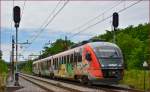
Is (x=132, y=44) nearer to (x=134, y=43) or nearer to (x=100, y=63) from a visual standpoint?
(x=134, y=43)

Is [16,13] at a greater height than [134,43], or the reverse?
[134,43]

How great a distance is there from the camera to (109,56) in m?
31.0

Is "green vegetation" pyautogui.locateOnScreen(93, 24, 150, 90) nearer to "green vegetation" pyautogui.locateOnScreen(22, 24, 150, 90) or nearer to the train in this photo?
"green vegetation" pyautogui.locateOnScreen(22, 24, 150, 90)

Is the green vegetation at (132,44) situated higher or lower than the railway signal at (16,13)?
higher

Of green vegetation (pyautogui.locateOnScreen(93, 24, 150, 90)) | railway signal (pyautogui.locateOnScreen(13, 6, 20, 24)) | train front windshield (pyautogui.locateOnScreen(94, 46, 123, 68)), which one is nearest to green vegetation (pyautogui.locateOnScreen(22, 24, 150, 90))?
green vegetation (pyautogui.locateOnScreen(93, 24, 150, 90))

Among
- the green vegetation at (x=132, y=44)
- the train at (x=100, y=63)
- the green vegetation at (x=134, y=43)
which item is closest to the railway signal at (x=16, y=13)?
the train at (x=100, y=63)

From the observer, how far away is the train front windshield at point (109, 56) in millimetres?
30688

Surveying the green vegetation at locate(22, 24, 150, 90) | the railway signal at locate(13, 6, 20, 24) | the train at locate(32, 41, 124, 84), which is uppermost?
the green vegetation at locate(22, 24, 150, 90)

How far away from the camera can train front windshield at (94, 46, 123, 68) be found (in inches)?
1208

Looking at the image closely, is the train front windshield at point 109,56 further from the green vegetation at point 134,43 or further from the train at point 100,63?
the green vegetation at point 134,43

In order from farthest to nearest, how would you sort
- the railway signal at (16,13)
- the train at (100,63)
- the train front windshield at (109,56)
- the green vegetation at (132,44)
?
the green vegetation at (132,44)
the train front windshield at (109,56)
the train at (100,63)
the railway signal at (16,13)

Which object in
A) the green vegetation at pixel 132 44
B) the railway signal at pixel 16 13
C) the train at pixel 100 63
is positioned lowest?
the train at pixel 100 63

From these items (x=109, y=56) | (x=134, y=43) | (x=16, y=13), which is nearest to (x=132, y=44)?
(x=134, y=43)

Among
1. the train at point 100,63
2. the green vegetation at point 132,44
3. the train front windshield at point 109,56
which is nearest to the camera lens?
the train at point 100,63
